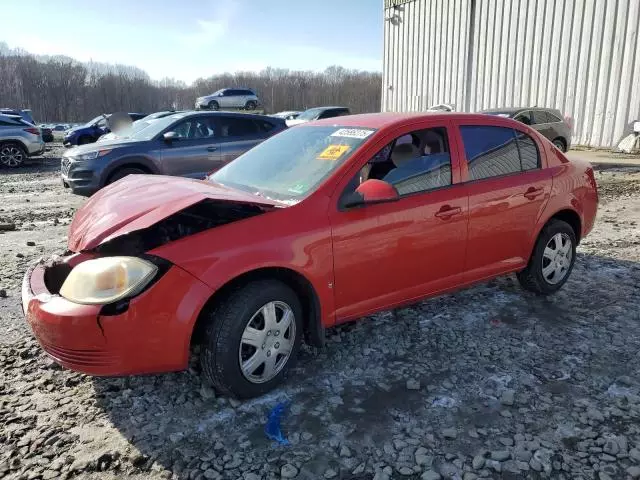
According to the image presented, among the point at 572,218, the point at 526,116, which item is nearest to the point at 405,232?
the point at 572,218

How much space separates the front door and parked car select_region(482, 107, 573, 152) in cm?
1183

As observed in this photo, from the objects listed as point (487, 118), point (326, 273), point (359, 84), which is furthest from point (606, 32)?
point (359, 84)

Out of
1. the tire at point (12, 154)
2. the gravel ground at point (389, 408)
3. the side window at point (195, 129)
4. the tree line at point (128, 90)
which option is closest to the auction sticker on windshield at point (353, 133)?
the gravel ground at point (389, 408)

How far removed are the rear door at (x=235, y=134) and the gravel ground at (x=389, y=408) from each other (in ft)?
17.9

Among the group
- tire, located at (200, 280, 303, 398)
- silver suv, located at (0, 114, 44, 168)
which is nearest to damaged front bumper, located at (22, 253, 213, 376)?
tire, located at (200, 280, 303, 398)

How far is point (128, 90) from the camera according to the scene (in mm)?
74875

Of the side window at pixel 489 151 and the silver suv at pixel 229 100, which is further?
the silver suv at pixel 229 100

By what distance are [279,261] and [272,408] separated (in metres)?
0.85

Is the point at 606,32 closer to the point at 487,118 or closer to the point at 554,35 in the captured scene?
the point at 554,35

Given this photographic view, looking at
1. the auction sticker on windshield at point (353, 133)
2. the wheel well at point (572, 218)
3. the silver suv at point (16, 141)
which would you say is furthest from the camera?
the silver suv at point (16, 141)

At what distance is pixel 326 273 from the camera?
121 inches

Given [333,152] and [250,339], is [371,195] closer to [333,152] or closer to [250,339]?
[333,152]

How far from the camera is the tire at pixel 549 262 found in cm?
435

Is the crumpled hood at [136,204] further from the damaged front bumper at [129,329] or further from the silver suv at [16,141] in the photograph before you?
the silver suv at [16,141]
